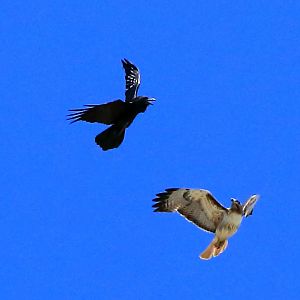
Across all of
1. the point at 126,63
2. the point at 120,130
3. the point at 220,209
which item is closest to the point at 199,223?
the point at 220,209

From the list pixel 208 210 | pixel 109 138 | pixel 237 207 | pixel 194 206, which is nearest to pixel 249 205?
pixel 237 207

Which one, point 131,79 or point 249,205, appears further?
point 131,79

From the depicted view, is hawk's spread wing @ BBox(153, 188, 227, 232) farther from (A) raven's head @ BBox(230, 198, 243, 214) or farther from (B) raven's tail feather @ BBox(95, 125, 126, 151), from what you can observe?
(B) raven's tail feather @ BBox(95, 125, 126, 151)

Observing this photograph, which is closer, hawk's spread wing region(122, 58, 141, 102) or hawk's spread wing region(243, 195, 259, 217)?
hawk's spread wing region(243, 195, 259, 217)

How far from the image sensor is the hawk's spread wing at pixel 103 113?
71.7 feet

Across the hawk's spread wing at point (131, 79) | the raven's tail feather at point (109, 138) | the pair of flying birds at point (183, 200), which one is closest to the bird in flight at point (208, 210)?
the pair of flying birds at point (183, 200)

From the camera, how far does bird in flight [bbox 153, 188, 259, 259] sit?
22422 mm

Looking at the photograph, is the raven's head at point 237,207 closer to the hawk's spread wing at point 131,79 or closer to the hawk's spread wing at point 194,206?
the hawk's spread wing at point 194,206

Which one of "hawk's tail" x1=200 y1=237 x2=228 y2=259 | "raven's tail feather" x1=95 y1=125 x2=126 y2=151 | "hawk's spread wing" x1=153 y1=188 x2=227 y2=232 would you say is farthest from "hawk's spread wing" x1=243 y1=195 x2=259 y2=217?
"raven's tail feather" x1=95 y1=125 x2=126 y2=151

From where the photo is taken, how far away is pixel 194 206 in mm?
22609

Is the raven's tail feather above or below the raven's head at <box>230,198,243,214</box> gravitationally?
above

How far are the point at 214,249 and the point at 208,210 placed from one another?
0.66m

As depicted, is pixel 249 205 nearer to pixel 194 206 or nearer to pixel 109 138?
pixel 194 206

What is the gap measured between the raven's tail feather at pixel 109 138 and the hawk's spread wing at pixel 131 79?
135cm
